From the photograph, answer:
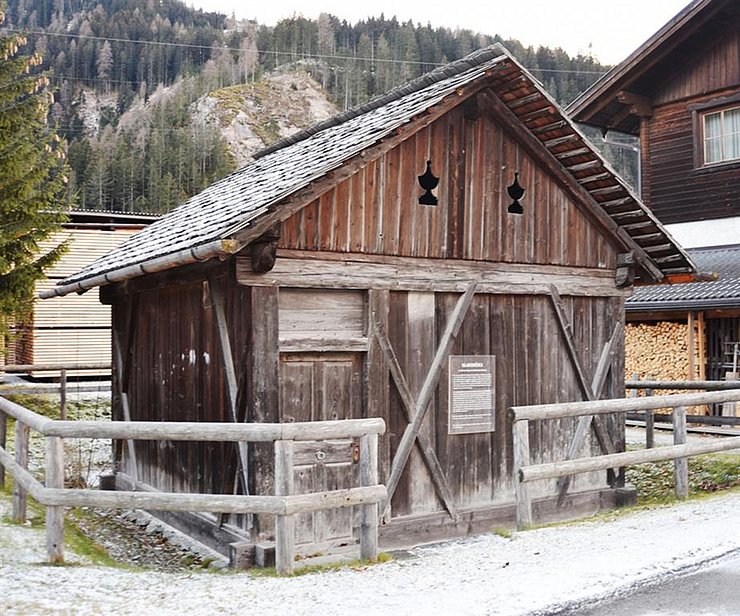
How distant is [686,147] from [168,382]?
14632mm

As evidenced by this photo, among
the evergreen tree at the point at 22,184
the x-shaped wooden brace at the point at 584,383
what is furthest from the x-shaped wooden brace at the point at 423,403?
the evergreen tree at the point at 22,184

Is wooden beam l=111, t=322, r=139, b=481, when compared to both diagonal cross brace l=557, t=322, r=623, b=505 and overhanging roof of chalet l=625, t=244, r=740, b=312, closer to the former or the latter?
diagonal cross brace l=557, t=322, r=623, b=505

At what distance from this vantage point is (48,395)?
21.7 metres

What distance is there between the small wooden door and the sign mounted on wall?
4.25 feet

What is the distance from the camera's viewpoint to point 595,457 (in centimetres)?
930

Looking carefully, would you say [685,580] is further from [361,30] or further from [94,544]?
[361,30]

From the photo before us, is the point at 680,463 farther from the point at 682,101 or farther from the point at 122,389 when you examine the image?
the point at 682,101

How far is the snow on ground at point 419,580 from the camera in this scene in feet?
19.2

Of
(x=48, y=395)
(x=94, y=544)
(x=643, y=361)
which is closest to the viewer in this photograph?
(x=94, y=544)

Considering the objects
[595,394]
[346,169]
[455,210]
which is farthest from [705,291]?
[346,169]

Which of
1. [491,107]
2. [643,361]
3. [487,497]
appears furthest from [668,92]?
[487,497]

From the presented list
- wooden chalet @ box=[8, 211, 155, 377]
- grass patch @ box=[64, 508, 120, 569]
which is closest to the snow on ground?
grass patch @ box=[64, 508, 120, 569]

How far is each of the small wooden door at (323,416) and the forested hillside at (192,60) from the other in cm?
9056

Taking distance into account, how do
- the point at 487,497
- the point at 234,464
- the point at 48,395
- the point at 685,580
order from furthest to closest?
the point at 48,395 → the point at 487,497 → the point at 234,464 → the point at 685,580
